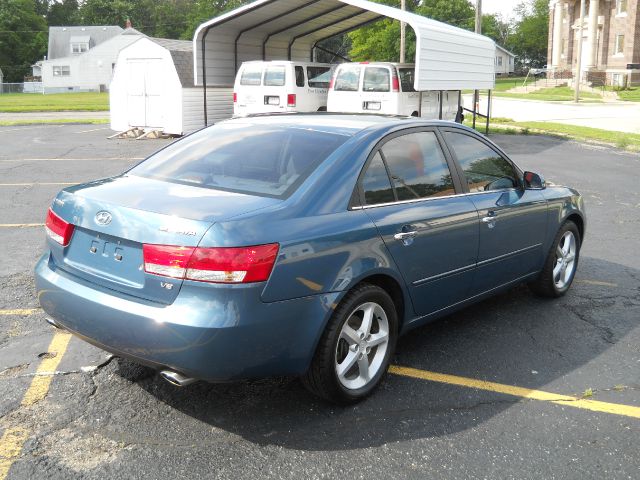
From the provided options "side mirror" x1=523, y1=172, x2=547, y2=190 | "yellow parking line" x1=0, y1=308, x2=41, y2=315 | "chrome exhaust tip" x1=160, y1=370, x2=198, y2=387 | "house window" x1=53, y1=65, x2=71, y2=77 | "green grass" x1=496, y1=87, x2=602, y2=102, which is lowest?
"yellow parking line" x1=0, y1=308, x2=41, y2=315

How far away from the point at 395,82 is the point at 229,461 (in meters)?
14.8

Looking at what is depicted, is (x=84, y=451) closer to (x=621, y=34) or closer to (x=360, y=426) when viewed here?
(x=360, y=426)

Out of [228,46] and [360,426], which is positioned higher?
[228,46]

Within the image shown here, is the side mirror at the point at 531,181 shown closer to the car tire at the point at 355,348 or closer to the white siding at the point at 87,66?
the car tire at the point at 355,348

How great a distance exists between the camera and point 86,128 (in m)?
23.5

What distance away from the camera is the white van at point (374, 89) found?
17125 mm

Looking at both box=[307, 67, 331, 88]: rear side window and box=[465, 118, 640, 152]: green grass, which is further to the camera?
box=[307, 67, 331, 88]: rear side window

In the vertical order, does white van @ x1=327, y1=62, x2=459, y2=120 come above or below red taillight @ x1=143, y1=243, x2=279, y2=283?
above

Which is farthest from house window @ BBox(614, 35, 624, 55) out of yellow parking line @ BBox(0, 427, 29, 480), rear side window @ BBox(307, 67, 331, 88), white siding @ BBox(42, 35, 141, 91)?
yellow parking line @ BBox(0, 427, 29, 480)

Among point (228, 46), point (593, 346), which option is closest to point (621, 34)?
point (228, 46)

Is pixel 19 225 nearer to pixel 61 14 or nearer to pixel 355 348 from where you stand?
pixel 355 348

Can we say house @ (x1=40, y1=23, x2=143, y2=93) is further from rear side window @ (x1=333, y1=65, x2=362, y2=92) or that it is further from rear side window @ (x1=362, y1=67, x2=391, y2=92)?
rear side window @ (x1=362, y1=67, x2=391, y2=92)

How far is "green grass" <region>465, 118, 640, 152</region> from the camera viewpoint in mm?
18938

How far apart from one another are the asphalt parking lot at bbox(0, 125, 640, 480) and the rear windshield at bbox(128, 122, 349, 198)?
46.6 inches
